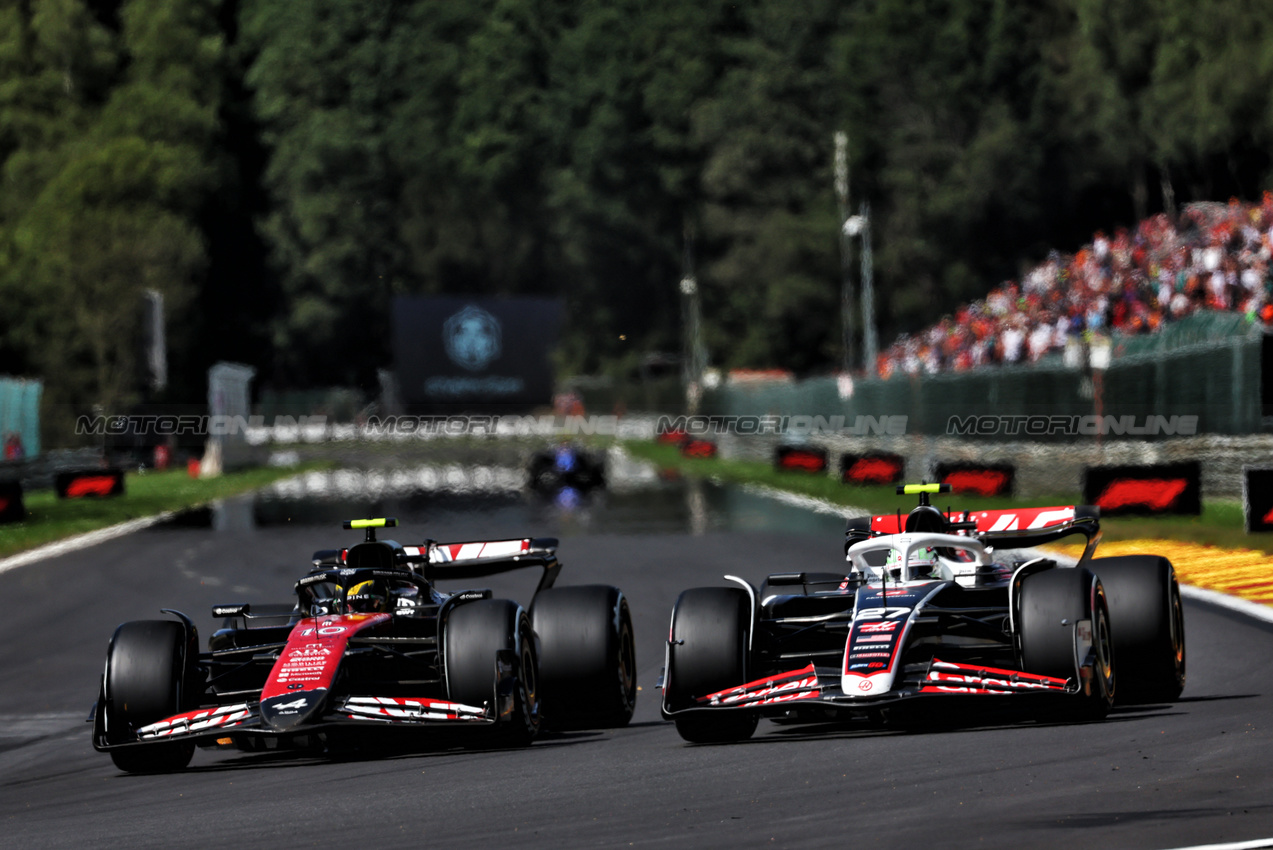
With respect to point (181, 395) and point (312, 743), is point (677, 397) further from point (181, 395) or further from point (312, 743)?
point (312, 743)

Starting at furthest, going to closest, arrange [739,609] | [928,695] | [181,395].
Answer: [181,395]
[739,609]
[928,695]

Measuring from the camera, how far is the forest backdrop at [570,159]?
62.6 meters

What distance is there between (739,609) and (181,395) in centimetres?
6201

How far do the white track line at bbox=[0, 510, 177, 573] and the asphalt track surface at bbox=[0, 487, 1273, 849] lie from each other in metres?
10.5

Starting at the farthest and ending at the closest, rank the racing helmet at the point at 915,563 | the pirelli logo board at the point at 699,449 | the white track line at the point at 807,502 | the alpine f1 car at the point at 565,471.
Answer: the pirelli logo board at the point at 699,449, the alpine f1 car at the point at 565,471, the white track line at the point at 807,502, the racing helmet at the point at 915,563

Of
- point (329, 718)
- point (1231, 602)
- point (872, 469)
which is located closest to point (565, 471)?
point (872, 469)

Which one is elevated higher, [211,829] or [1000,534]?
[1000,534]

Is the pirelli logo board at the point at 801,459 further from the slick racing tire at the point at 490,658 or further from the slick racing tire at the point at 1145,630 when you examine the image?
the slick racing tire at the point at 490,658

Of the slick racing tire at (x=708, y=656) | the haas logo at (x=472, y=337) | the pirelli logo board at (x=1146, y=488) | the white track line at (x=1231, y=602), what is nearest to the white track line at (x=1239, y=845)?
the slick racing tire at (x=708, y=656)

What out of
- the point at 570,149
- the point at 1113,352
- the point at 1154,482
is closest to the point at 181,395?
the point at 570,149

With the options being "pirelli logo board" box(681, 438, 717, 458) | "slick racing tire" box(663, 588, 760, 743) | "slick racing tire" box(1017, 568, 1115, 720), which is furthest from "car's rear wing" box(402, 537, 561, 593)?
"pirelli logo board" box(681, 438, 717, 458)

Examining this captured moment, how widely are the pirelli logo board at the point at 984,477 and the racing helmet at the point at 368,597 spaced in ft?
57.6

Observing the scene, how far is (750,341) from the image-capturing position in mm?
88250

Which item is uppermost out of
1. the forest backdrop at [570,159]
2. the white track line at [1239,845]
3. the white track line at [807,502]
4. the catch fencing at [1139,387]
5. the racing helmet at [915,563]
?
the forest backdrop at [570,159]
